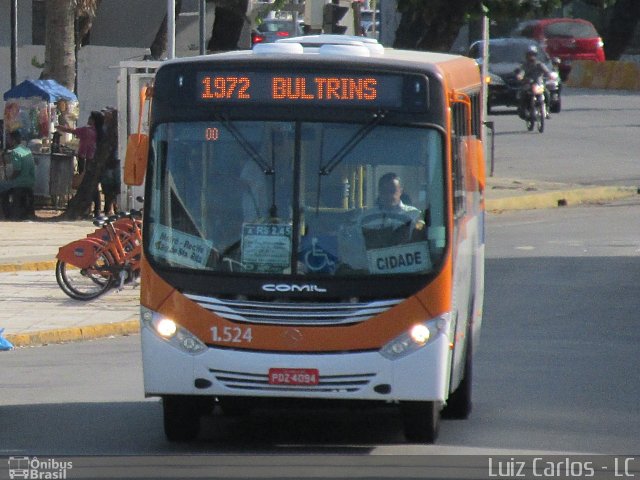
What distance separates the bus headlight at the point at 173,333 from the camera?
8.73 meters

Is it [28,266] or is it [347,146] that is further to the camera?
[28,266]

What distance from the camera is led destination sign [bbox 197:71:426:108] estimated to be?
8.89 m

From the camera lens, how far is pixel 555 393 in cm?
1101

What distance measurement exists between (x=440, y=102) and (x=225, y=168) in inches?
50.8

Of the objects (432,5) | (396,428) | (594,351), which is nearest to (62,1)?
(432,5)

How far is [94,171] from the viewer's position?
80.8ft

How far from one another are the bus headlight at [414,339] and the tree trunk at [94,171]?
16.4 metres

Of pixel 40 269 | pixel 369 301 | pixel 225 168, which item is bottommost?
pixel 40 269

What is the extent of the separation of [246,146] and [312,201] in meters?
0.50

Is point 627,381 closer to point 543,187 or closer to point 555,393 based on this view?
point 555,393

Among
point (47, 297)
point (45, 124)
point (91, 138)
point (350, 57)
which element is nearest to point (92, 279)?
point (47, 297)

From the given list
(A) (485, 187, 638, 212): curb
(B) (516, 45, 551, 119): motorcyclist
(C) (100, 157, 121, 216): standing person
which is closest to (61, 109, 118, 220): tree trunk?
(C) (100, 157, 121, 216): standing person

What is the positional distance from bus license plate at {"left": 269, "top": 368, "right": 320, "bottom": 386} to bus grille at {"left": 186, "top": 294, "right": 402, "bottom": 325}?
10.3 inches

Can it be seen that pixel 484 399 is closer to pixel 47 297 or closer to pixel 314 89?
pixel 314 89
